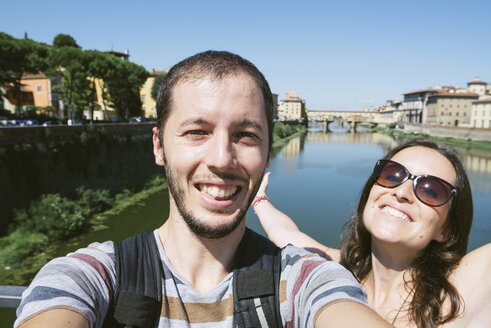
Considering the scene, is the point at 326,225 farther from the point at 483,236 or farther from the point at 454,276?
the point at 454,276

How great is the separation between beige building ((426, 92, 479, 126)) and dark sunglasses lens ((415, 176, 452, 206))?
183 ft

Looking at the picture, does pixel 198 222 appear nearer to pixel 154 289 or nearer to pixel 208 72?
pixel 154 289

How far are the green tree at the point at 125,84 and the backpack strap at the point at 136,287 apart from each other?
19.6m

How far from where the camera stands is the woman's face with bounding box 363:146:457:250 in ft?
5.15

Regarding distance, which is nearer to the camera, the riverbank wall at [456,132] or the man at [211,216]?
the man at [211,216]

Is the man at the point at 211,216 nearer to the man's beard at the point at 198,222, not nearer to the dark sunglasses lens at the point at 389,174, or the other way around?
the man's beard at the point at 198,222

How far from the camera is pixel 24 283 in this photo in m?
6.93

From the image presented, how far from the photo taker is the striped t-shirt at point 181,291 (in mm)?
857

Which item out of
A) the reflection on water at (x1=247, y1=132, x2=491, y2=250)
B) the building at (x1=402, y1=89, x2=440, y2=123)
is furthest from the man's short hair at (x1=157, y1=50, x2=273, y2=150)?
the building at (x1=402, y1=89, x2=440, y2=123)

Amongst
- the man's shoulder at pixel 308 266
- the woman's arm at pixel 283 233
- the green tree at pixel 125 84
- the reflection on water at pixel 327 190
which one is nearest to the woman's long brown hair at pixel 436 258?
the woman's arm at pixel 283 233

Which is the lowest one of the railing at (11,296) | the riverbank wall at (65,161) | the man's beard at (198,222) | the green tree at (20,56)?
the riverbank wall at (65,161)

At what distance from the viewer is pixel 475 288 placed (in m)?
1.30

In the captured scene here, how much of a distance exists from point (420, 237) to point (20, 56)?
17469mm

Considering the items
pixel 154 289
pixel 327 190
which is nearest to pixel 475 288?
pixel 154 289
